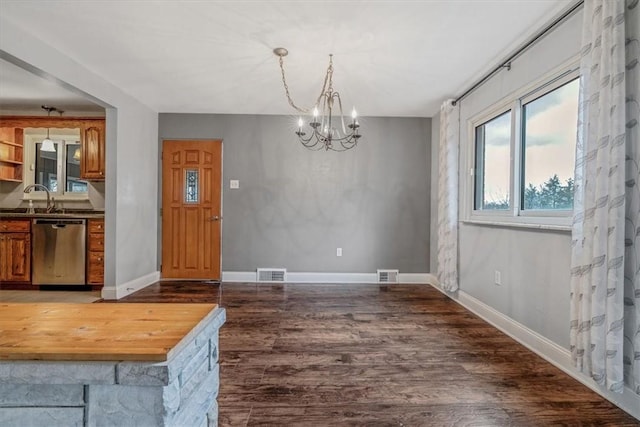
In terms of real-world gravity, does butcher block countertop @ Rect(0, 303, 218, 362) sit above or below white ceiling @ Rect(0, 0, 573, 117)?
below

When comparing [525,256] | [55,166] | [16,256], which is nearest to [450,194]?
[525,256]

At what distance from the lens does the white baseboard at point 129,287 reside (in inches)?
147

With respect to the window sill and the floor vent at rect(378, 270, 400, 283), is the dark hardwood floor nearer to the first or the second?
the window sill

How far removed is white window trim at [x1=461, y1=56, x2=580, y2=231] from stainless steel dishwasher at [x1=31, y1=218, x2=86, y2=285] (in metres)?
4.66

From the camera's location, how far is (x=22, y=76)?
133 inches

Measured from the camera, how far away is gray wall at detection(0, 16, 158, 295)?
9.23 ft

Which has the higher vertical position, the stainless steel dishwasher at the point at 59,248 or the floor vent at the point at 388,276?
the stainless steel dishwasher at the point at 59,248

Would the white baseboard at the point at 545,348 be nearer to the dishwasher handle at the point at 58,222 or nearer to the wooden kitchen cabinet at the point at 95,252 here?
the wooden kitchen cabinet at the point at 95,252

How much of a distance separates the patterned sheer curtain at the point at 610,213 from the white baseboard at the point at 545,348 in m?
0.14

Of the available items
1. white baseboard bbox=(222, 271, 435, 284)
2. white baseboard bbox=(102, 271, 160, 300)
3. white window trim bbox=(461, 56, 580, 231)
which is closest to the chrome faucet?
white baseboard bbox=(102, 271, 160, 300)

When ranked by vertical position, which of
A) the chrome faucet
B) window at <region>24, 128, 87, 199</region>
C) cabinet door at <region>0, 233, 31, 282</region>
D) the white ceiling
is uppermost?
the white ceiling

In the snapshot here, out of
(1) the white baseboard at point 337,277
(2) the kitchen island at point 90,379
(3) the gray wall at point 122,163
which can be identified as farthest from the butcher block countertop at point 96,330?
(1) the white baseboard at point 337,277

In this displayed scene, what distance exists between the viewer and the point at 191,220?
15.7 ft

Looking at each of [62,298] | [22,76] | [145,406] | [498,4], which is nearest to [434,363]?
[145,406]
